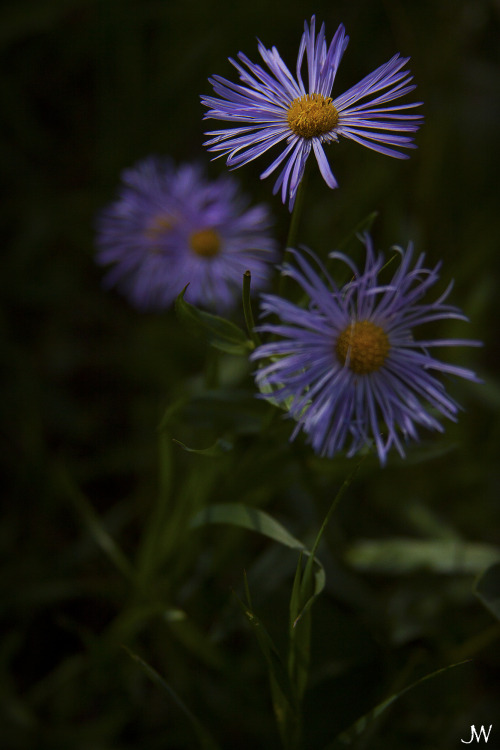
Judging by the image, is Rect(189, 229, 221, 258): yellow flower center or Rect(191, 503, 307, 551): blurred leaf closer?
Rect(191, 503, 307, 551): blurred leaf

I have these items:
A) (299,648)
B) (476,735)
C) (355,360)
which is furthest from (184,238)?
(476,735)

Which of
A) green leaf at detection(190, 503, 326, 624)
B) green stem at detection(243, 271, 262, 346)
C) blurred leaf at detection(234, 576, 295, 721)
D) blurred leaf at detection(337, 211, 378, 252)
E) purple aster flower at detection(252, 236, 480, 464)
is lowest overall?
blurred leaf at detection(234, 576, 295, 721)

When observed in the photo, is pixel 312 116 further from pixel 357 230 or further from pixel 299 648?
pixel 299 648

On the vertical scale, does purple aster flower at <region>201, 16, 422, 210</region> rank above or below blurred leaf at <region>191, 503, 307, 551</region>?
above

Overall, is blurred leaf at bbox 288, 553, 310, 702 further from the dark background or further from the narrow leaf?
the dark background

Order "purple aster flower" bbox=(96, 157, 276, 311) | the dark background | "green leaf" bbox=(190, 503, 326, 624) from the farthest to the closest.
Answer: "purple aster flower" bbox=(96, 157, 276, 311)
the dark background
"green leaf" bbox=(190, 503, 326, 624)

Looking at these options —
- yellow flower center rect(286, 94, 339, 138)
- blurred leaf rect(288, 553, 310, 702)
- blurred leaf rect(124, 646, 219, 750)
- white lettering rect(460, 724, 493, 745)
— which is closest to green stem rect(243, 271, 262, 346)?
yellow flower center rect(286, 94, 339, 138)
